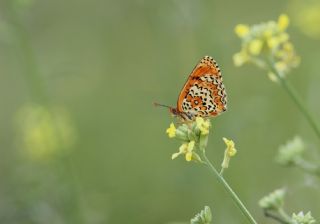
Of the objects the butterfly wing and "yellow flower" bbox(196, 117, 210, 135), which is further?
the butterfly wing

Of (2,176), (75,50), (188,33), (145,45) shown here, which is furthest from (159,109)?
(75,50)

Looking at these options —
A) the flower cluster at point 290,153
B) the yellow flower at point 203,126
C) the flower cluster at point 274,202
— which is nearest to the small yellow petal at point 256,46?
the flower cluster at point 290,153

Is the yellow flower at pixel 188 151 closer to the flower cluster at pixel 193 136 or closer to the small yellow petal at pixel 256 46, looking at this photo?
the flower cluster at pixel 193 136

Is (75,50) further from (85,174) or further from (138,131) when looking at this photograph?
(85,174)

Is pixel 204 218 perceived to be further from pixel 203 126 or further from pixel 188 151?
pixel 203 126

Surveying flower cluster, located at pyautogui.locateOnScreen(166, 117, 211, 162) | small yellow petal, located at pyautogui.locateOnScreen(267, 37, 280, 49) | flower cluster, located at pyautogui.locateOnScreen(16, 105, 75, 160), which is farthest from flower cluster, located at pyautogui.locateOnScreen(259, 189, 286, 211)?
flower cluster, located at pyautogui.locateOnScreen(16, 105, 75, 160)

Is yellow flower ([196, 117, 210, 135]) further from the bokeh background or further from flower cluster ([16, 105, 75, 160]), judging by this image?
flower cluster ([16, 105, 75, 160])
